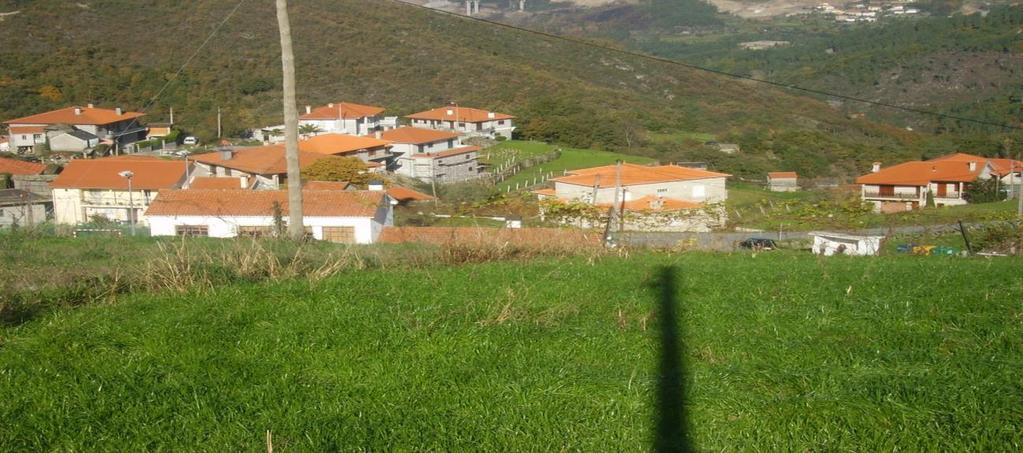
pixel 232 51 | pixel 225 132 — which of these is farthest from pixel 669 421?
pixel 232 51

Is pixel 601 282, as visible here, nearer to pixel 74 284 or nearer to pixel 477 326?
pixel 477 326

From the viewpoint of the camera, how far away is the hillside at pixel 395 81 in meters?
40.4

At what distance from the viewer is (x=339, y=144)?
103ft

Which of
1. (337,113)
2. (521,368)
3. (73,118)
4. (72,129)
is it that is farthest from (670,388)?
(337,113)

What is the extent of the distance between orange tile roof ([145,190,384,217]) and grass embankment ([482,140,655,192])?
1186 centimetres

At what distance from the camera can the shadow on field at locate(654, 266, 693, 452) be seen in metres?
3.32

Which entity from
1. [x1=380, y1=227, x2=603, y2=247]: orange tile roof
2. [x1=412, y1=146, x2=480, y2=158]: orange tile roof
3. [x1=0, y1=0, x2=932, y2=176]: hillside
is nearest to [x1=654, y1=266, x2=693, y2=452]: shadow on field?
[x1=380, y1=227, x2=603, y2=247]: orange tile roof

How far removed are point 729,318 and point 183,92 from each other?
42.1 metres

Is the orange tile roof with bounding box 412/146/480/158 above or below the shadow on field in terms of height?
above

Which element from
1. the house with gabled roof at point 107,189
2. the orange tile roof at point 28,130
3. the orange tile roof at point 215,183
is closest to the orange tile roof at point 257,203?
the orange tile roof at point 215,183

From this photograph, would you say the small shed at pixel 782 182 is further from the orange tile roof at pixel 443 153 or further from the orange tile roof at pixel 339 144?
the orange tile roof at pixel 339 144

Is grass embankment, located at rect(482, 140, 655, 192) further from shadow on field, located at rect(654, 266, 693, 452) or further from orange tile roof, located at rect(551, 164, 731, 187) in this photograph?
shadow on field, located at rect(654, 266, 693, 452)

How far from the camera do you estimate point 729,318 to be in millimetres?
5008

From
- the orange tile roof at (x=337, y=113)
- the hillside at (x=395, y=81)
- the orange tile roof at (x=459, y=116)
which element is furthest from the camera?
the orange tile roof at (x=459, y=116)
